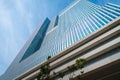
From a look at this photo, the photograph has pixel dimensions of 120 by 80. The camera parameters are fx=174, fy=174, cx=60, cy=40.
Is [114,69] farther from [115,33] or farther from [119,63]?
[115,33]

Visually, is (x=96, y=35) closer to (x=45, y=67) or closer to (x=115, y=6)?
(x=45, y=67)

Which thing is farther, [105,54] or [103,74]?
[105,54]

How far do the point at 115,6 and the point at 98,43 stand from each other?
34.1m

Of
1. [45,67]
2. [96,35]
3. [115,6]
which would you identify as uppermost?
[45,67]

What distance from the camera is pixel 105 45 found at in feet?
85.8

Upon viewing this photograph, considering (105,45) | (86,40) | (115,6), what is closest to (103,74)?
(105,45)

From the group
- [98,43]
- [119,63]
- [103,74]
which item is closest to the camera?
[119,63]

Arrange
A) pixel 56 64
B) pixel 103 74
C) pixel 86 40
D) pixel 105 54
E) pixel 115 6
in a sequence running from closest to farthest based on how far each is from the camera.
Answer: pixel 103 74, pixel 105 54, pixel 86 40, pixel 56 64, pixel 115 6

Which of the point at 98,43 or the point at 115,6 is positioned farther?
the point at 115,6

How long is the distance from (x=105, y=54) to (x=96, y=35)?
4872 mm

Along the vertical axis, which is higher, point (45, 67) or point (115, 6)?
point (45, 67)

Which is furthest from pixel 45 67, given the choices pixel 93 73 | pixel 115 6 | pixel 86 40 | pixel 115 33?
pixel 115 6

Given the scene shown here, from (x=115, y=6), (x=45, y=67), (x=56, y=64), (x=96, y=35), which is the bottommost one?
(x=115, y=6)

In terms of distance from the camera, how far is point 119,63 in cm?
2230
